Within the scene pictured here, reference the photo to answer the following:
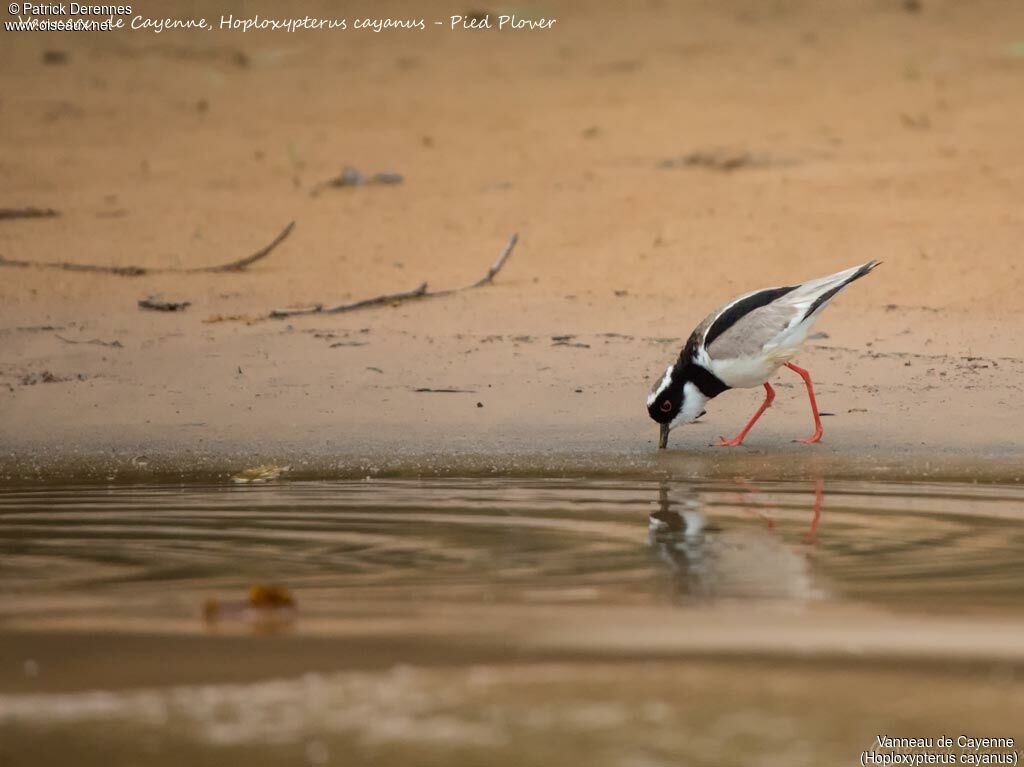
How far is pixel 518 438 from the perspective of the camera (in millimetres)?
7926

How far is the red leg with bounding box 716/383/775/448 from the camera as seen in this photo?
7.99 metres

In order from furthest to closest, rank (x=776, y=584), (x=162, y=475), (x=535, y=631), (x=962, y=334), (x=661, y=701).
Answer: (x=962, y=334) → (x=162, y=475) → (x=776, y=584) → (x=535, y=631) → (x=661, y=701)

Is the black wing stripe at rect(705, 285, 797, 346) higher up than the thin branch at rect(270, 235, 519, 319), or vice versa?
the thin branch at rect(270, 235, 519, 319)

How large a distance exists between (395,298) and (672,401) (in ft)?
9.58

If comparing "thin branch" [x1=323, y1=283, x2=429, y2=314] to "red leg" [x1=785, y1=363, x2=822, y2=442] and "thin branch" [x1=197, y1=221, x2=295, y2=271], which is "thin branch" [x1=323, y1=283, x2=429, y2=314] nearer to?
"thin branch" [x1=197, y1=221, x2=295, y2=271]

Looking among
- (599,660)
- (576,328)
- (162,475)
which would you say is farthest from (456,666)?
(576,328)

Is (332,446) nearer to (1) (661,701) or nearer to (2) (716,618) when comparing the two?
(2) (716,618)

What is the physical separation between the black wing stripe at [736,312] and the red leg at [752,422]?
1.52ft

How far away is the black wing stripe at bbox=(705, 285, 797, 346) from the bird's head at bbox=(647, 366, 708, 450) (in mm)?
227

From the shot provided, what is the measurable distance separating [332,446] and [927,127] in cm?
826

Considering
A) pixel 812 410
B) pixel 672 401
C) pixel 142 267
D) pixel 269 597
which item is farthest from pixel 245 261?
pixel 269 597

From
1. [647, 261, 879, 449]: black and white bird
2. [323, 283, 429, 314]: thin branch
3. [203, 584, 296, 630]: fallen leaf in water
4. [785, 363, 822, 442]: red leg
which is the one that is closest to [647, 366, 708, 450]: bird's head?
[647, 261, 879, 449]: black and white bird

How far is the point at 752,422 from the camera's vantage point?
26.5 feet

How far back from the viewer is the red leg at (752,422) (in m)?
7.99
